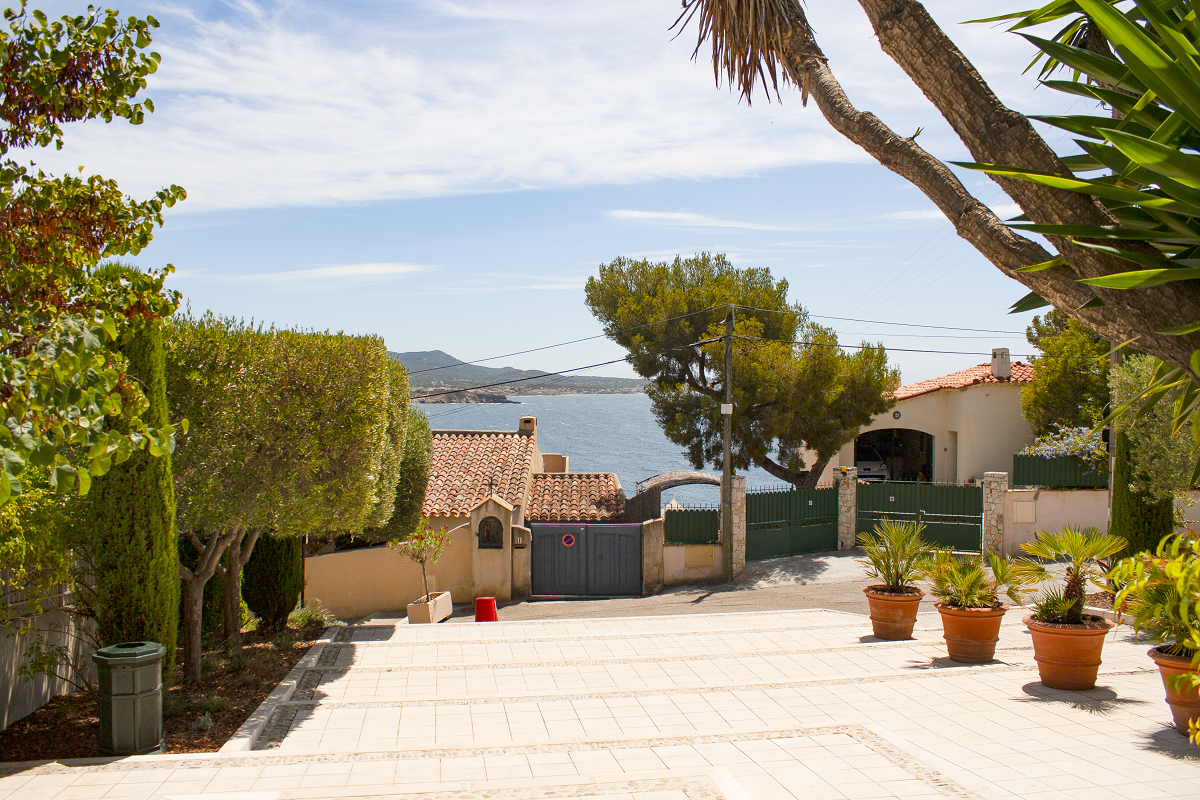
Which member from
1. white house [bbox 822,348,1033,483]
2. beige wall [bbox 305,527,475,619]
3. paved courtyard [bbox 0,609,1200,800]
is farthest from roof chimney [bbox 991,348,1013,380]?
beige wall [bbox 305,527,475,619]

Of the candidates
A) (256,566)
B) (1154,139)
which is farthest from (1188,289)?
(256,566)

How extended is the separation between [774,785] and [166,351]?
8013mm

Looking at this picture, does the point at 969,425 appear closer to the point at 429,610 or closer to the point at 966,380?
the point at 966,380

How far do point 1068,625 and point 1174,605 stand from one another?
4811 mm

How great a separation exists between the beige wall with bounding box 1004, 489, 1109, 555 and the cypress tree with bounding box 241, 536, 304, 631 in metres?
18.0

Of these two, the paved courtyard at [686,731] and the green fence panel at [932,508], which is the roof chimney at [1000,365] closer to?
the green fence panel at [932,508]

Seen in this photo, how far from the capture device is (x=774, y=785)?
6.12m

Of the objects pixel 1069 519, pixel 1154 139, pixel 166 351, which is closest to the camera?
pixel 1154 139

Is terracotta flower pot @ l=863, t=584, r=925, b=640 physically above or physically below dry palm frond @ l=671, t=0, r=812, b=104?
below

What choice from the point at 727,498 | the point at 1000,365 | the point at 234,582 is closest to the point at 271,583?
the point at 234,582

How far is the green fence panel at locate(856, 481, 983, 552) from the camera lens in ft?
77.2

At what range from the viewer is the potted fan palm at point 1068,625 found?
857cm

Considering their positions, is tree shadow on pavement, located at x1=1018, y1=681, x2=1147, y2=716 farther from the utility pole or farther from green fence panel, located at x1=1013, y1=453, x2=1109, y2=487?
green fence panel, located at x1=1013, y1=453, x2=1109, y2=487

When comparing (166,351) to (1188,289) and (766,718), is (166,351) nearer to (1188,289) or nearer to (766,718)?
(766,718)
